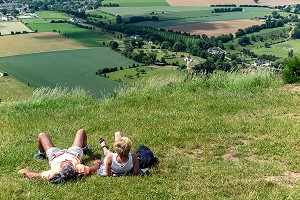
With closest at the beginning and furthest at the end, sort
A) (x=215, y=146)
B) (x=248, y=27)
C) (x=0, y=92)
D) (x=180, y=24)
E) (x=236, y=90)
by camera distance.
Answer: (x=215, y=146) < (x=236, y=90) < (x=0, y=92) < (x=248, y=27) < (x=180, y=24)

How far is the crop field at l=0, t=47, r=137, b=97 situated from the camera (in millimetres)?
50469

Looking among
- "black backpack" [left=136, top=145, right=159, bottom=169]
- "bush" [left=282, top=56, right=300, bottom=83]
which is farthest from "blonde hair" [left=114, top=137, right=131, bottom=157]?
"bush" [left=282, top=56, right=300, bottom=83]

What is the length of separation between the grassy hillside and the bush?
0.45m

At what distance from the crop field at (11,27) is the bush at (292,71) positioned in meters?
81.5

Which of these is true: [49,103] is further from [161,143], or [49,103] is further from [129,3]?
[129,3]

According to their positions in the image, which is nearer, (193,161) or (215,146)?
(193,161)

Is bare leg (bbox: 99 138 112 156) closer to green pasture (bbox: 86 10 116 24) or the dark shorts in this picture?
the dark shorts

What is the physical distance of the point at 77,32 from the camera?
9200 cm

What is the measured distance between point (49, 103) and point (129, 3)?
5174 inches

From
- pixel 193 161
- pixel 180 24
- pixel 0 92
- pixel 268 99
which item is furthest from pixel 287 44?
pixel 193 161

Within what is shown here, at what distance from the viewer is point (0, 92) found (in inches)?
1780

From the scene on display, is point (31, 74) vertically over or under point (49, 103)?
under

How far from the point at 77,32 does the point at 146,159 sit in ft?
284

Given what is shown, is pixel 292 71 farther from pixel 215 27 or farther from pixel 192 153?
pixel 215 27
